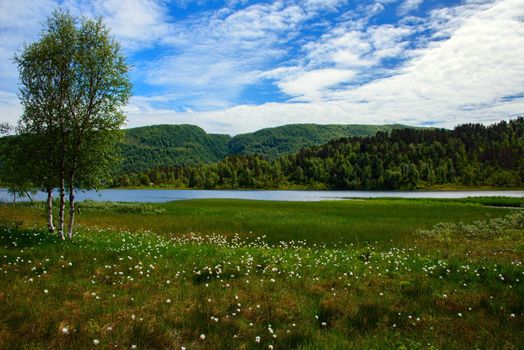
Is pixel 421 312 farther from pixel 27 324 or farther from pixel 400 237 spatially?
pixel 400 237

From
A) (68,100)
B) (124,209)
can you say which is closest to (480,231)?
(68,100)

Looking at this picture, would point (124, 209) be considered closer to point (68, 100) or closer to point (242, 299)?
point (68, 100)

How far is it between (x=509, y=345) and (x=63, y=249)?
16.3 meters

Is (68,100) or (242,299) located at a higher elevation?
(68,100)

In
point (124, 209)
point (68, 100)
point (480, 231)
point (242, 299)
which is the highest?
point (68, 100)

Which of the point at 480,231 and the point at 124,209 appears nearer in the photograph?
the point at 480,231

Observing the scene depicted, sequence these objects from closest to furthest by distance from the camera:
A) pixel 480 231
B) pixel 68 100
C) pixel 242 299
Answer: pixel 242 299
pixel 68 100
pixel 480 231

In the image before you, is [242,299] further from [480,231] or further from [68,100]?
[480,231]

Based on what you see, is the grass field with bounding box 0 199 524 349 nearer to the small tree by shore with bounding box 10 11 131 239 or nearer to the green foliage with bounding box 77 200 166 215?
the small tree by shore with bounding box 10 11 131 239

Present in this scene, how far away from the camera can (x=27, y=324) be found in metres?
7.59

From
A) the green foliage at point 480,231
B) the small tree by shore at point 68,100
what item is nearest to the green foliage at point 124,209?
the small tree by shore at point 68,100

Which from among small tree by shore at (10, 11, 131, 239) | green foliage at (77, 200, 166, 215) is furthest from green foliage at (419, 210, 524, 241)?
green foliage at (77, 200, 166, 215)

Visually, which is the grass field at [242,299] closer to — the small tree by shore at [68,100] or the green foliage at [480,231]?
the small tree by shore at [68,100]

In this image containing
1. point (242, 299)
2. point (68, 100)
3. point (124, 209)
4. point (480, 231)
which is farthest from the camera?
point (124, 209)
